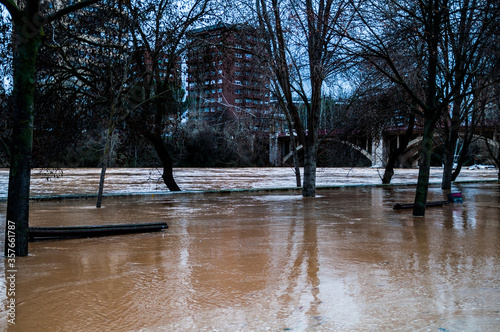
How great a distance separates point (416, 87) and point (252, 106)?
21.7 feet

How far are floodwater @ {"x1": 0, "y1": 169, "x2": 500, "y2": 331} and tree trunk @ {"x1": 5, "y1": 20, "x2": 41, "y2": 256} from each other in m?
0.40

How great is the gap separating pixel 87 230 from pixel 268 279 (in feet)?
11.4

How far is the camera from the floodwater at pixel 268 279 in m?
3.53

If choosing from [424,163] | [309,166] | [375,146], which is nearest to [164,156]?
[309,166]

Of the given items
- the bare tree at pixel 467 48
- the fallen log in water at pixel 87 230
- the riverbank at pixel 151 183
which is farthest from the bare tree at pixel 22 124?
the riverbank at pixel 151 183

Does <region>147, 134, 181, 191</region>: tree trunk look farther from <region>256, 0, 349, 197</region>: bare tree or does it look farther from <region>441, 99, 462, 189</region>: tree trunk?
<region>441, 99, 462, 189</region>: tree trunk

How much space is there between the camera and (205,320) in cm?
354

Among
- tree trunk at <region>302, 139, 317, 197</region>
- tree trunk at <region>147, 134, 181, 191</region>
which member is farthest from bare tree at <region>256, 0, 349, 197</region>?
tree trunk at <region>147, 134, 181, 191</region>

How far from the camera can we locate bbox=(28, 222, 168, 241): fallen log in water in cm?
662

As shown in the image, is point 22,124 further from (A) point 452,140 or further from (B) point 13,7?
(A) point 452,140

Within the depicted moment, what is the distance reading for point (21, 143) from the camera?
5.61 meters

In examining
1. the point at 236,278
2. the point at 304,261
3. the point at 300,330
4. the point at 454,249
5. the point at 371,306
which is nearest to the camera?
the point at 300,330

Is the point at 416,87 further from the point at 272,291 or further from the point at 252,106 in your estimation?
the point at 272,291

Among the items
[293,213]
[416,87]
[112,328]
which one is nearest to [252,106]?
[416,87]
